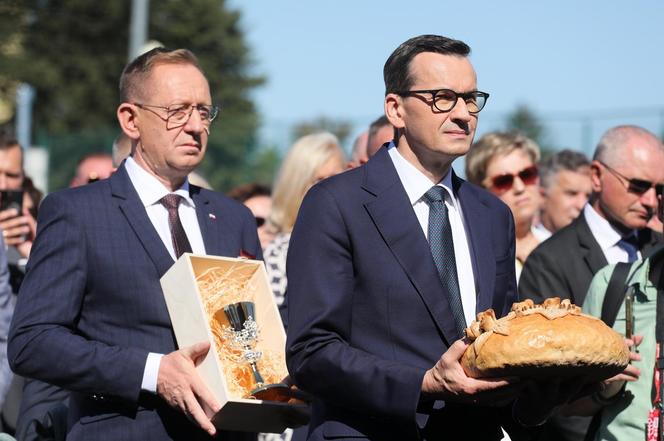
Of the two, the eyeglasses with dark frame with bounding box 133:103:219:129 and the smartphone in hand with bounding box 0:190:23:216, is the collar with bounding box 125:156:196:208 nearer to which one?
the eyeglasses with dark frame with bounding box 133:103:219:129

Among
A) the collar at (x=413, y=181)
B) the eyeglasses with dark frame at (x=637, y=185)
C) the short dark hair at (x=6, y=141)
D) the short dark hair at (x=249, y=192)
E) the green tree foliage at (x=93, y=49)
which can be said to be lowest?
the green tree foliage at (x=93, y=49)

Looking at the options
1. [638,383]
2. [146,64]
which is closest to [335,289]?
[146,64]

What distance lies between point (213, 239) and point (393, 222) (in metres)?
1.21

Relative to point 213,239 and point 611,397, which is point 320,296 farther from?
point 611,397

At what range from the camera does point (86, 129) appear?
154ft

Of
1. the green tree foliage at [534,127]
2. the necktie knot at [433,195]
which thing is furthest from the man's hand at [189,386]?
the green tree foliage at [534,127]

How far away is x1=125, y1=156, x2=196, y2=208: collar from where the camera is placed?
4.84 m

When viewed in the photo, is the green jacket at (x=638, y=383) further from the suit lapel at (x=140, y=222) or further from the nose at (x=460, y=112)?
the suit lapel at (x=140, y=222)

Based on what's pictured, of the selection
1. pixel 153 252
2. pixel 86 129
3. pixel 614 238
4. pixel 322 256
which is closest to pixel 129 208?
pixel 153 252

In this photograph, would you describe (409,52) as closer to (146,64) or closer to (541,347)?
(541,347)

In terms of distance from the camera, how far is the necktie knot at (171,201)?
4.87 metres

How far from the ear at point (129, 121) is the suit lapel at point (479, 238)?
1426 mm

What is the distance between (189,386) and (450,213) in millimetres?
1115

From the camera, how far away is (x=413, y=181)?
13.5 ft
